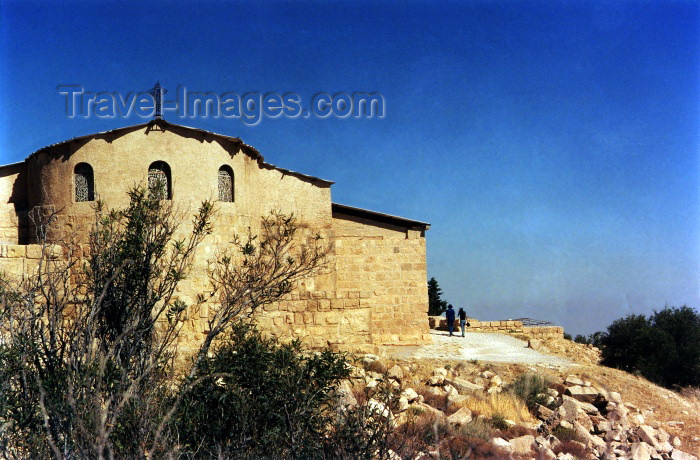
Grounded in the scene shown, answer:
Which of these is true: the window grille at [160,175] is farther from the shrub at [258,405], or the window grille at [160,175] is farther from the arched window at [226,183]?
the shrub at [258,405]


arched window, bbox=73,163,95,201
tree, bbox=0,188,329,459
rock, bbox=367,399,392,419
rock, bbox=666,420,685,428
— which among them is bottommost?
rock, bbox=666,420,685,428

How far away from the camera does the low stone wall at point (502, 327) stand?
22.7 m

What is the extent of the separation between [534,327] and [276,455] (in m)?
17.0

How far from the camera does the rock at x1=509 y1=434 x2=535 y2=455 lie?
1025cm

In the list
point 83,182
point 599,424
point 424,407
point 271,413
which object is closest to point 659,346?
point 599,424

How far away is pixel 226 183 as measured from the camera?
16.0 m

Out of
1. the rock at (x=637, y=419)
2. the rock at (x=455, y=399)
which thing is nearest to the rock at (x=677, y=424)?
the rock at (x=637, y=419)

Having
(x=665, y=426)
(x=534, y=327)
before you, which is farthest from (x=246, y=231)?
(x=534, y=327)

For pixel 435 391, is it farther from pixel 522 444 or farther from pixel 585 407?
pixel 522 444

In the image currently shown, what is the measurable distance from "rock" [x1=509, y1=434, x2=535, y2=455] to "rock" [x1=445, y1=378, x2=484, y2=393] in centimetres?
279

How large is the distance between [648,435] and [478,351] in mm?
6362

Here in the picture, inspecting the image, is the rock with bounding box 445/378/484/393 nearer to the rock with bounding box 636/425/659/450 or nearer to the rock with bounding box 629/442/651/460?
the rock with bounding box 636/425/659/450

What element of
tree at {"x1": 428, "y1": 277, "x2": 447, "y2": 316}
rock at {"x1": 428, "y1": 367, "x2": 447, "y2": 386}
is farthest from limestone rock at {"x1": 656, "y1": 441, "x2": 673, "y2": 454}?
tree at {"x1": 428, "y1": 277, "x2": 447, "y2": 316}

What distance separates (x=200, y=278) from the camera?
50.1ft
